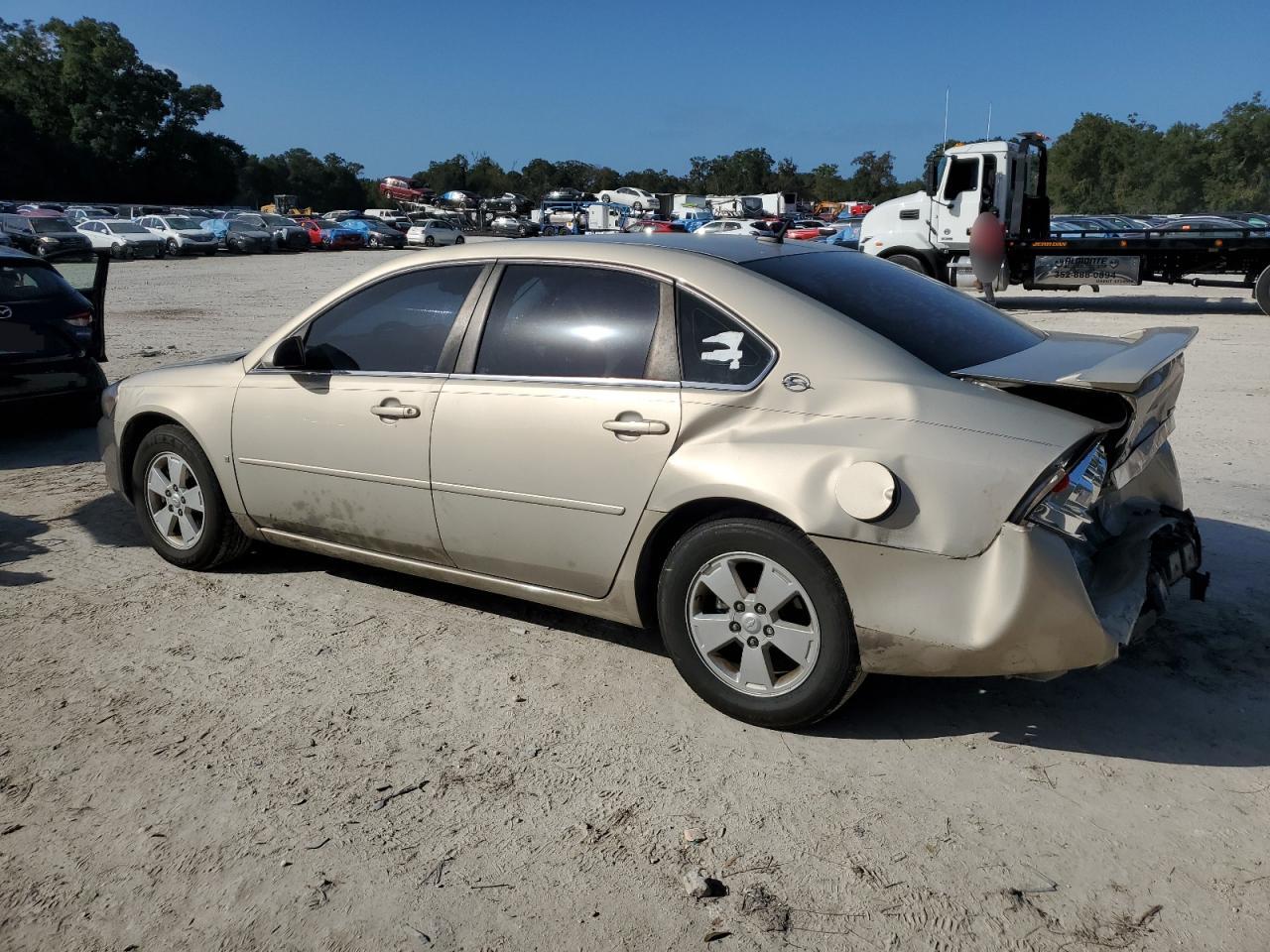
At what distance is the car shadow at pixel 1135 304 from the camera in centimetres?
1959

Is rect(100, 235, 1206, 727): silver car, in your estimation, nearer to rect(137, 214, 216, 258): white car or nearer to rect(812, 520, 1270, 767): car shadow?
rect(812, 520, 1270, 767): car shadow

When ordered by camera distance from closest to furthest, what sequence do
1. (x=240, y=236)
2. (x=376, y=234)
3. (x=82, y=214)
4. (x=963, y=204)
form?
(x=963, y=204), (x=240, y=236), (x=82, y=214), (x=376, y=234)

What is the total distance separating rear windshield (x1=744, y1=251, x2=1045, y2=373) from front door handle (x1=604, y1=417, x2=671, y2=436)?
677 mm

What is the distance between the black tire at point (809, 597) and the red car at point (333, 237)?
49.7 metres

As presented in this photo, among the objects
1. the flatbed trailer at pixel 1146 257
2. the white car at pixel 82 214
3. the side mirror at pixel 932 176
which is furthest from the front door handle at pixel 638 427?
the white car at pixel 82 214

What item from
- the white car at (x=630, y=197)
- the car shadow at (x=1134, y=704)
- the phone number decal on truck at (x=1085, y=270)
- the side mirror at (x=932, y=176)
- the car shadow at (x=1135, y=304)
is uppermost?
the white car at (x=630, y=197)

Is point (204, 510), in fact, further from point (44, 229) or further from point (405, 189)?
point (405, 189)

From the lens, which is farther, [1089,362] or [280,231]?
[280,231]

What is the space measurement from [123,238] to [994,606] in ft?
140

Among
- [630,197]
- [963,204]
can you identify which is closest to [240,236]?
[630,197]

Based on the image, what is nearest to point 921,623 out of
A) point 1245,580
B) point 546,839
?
point 546,839

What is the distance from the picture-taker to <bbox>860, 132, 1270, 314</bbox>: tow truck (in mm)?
18109

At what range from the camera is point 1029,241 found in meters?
18.9

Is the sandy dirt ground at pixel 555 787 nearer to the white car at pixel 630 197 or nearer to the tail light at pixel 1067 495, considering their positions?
the tail light at pixel 1067 495
